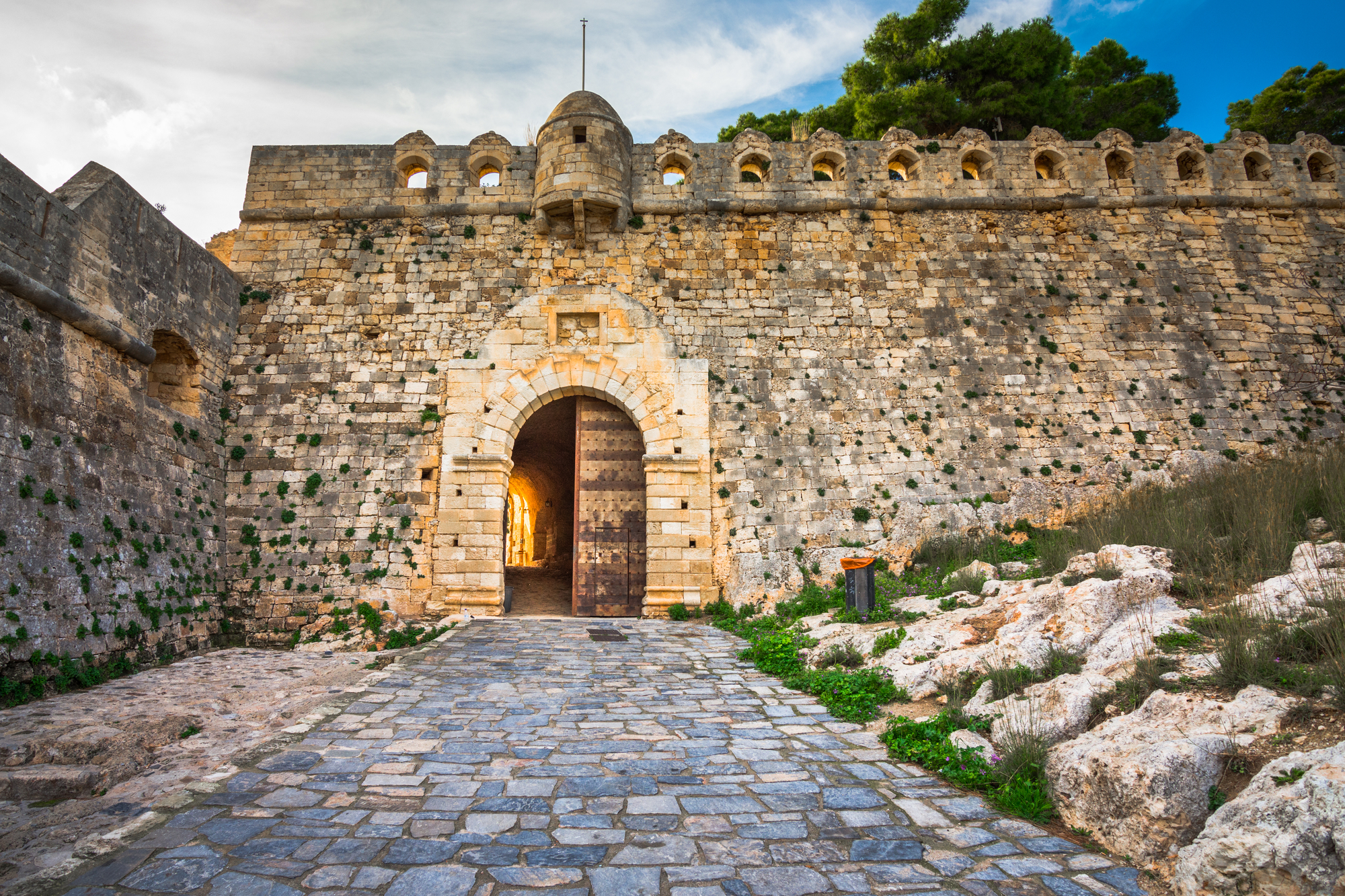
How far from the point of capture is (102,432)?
7617mm

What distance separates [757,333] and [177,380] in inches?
361

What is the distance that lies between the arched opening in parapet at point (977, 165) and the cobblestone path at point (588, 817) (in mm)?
11488

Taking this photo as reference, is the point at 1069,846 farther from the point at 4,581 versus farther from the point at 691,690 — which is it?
the point at 4,581

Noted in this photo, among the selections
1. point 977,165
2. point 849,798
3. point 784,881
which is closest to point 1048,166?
point 977,165

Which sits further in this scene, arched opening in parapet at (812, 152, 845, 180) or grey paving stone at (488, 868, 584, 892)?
arched opening in parapet at (812, 152, 845, 180)

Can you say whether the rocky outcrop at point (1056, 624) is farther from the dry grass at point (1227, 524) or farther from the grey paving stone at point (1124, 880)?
the grey paving stone at point (1124, 880)

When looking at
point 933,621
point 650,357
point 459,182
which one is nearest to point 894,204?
point 650,357

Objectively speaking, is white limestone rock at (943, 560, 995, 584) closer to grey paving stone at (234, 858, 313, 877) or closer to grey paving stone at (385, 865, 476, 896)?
grey paving stone at (385, 865, 476, 896)

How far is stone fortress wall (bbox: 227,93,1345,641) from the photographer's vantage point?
10289 mm

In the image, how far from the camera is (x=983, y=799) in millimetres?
3494

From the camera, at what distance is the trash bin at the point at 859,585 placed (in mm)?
7333

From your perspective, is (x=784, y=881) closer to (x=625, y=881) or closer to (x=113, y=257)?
(x=625, y=881)

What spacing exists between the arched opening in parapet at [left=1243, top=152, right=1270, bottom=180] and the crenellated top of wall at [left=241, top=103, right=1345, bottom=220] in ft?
0.07

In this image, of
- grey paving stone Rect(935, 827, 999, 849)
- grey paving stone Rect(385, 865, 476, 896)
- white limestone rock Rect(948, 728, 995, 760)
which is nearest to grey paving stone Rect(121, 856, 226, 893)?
grey paving stone Rect(385, 865, 476, 896)
